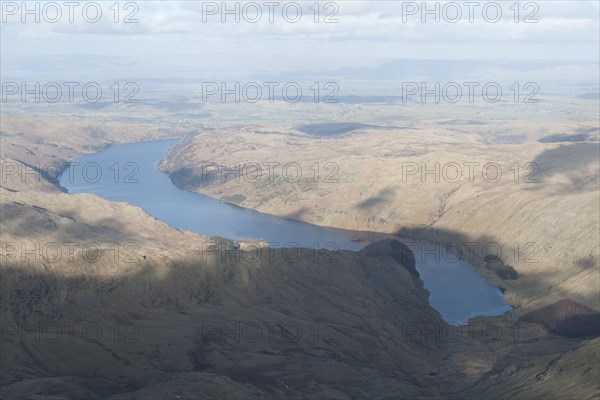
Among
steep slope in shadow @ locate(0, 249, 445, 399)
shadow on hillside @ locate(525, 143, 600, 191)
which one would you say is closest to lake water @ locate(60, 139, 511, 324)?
steep slope in shadow @ locate(0, 249, 445, 399)

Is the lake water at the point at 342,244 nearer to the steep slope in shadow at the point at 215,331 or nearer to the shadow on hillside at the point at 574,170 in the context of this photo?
the steep slope in shadow at the point at 215,331

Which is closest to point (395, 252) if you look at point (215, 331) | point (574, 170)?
point (215, 331)

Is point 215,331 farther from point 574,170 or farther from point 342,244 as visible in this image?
point 574,170

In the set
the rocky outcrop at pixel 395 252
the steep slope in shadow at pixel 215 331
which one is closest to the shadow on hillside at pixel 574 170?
the rocky outcrop at pixel 395 252

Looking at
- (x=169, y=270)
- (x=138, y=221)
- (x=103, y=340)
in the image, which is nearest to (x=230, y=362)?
(x=103, y=340)

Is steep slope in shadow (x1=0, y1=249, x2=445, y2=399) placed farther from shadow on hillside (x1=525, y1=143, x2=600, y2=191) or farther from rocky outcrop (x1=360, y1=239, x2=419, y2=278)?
shadow on hillside (x1=525, y1=143, x2=600, y2=191)

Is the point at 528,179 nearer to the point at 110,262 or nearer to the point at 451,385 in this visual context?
the point at 451,385

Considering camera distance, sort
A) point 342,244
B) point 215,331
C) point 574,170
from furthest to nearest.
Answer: point 574,170, point 342,244, point 215,331

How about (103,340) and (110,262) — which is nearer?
(103,340)

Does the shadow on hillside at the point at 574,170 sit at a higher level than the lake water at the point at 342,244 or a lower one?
higher

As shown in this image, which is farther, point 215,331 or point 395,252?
point 395,252

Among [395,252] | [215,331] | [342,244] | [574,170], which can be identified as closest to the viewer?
[215,331]
